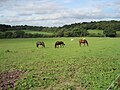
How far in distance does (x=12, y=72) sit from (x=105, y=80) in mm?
5931

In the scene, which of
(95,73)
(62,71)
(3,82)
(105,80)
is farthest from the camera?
(62,71)

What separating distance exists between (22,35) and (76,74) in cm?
8753

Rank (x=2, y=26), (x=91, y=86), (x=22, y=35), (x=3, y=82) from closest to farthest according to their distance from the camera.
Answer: (x=91, y=86)
(x=3, y=82)
(x=22, y=35)
(x=2, y=26)

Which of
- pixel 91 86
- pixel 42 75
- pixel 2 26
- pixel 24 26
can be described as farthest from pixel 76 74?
pixel 24 26

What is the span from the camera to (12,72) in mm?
14766

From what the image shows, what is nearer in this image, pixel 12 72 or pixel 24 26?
pixel 12 72

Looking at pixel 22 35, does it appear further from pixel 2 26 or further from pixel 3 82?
pixel 3 82

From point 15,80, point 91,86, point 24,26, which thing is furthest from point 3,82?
point 24,26

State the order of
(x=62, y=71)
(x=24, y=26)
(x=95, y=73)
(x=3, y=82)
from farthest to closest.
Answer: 1. (x=24, y=26)
2. (x=62, y=71)
3. (x=95, y=73)
4. (x=3, y=82)

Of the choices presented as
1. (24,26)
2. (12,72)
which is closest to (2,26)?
(24,26)

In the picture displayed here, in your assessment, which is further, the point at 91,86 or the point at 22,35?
the point at 22,35

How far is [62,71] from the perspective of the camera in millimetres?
14266

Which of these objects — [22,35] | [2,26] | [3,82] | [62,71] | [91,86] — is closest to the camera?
[91,86]

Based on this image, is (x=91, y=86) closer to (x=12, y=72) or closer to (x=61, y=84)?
(x=61, y=84)
